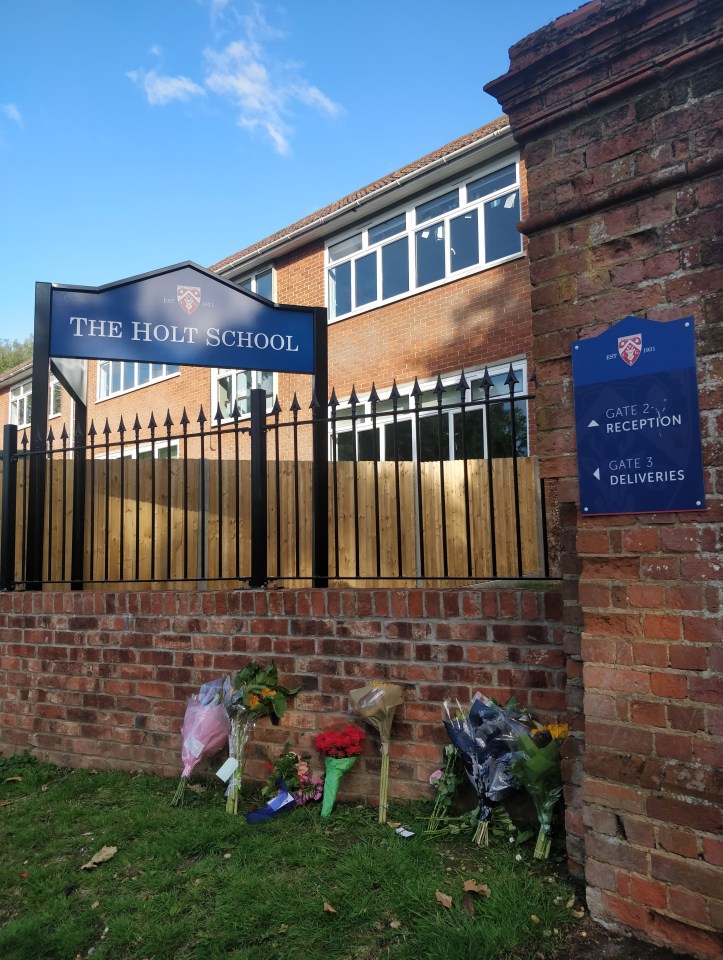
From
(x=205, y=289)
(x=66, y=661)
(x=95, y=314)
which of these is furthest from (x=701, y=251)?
(x=66, y=661)

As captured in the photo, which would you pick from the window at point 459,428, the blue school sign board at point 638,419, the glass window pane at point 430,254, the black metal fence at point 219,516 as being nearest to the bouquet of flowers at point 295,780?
the black metal fence at point 219,516

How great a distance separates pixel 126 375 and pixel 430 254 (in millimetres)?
10593

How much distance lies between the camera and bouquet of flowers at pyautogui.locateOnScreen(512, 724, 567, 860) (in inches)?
116

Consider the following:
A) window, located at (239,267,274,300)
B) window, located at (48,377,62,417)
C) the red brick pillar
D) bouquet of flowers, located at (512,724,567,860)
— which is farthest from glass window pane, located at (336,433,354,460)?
window, located at (48,377,62,417)

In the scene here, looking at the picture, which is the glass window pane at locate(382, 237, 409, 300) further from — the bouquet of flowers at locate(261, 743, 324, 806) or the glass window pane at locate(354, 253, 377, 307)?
the bouquet of flowers at locate(261, 743, 324, 806)

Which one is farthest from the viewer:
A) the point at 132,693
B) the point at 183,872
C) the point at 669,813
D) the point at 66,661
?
the point at 66,661

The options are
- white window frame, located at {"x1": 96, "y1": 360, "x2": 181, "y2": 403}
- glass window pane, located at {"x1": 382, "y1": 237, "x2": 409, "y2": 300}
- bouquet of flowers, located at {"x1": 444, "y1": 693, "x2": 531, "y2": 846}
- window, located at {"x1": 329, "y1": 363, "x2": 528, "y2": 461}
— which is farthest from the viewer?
white window frame, located at {"x1": 96, "y1": 360, "x2": 181, "y2": 403}

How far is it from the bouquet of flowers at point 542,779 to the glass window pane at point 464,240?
9221 mm

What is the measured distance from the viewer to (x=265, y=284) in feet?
48.9

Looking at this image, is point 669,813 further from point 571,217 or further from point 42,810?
point 42,810

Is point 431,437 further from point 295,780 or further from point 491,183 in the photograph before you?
point 295,780

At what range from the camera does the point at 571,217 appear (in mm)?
2756

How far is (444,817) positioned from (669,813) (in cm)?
123

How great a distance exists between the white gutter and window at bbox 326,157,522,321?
38 centimetres
